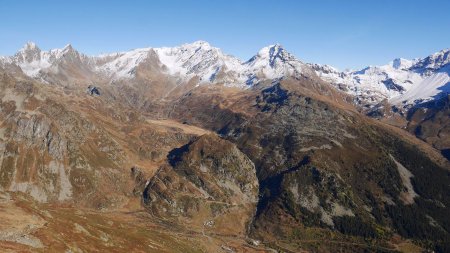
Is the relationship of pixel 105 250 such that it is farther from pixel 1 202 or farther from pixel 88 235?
pixel 1 202

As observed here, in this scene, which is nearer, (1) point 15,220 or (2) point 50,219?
(1) point 15,220

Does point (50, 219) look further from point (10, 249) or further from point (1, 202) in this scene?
point (10, 249)

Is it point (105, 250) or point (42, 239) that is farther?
point (105, 250)

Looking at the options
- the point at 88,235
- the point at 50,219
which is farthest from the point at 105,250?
the point at 50,219

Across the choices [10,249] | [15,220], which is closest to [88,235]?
[15,220]

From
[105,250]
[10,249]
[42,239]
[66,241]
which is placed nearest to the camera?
[10,249]

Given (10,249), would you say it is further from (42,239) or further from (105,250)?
(105,250)

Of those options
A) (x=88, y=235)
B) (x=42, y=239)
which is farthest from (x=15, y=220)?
(x=88, y=235)

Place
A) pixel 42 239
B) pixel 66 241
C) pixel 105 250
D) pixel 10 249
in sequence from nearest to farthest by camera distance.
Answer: pixel 10 249
pixel 42 239
pixel 66 241
pixel 105 250
